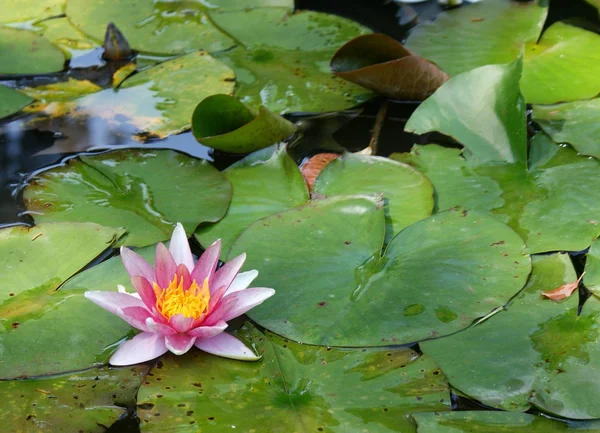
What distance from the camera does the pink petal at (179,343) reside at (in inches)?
59.2

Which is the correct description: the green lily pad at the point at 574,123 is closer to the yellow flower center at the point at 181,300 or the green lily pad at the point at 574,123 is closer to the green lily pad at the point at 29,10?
the yellow flower center at the point at 181,300

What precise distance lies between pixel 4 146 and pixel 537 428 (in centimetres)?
201

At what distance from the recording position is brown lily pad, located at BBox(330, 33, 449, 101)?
7.85ft

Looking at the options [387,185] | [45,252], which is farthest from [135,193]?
[387,185]

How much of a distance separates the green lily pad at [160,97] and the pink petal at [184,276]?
92 centimetres

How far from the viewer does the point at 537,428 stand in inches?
55.1

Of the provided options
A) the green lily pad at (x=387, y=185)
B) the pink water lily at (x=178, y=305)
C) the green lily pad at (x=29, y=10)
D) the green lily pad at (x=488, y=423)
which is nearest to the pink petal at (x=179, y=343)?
the pink water lily at (x=178, y=305)

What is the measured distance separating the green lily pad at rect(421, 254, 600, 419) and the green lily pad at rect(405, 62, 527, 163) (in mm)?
582

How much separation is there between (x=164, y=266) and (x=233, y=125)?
771 millimetres

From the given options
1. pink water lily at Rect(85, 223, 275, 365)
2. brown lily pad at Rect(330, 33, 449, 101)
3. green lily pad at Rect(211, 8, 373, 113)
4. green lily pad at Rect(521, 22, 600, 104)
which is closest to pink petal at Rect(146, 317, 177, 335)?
pink water lily at Rect(85, 223, 275, 365)

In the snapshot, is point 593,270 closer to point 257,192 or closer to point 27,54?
point 257,192

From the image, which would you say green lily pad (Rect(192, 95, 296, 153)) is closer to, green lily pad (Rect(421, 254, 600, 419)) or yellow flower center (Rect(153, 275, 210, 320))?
yellow flower center (Rect(153, 275, 210, 320))

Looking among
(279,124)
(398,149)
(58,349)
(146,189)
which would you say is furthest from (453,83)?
(58,349)

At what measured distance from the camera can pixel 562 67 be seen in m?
2.56
